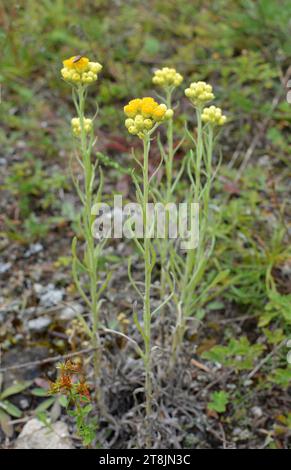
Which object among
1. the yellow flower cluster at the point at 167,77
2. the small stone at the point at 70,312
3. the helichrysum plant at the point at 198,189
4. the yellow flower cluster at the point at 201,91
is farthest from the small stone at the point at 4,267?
the yellow flower cluster at the point at 201,91

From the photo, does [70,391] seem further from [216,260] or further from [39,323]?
[216,260]

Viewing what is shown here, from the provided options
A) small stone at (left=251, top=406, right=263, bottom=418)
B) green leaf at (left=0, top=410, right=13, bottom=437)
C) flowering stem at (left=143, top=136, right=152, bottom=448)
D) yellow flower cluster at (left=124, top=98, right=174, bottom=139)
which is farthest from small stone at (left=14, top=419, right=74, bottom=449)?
yellow flower cluster at (left=124, top=98, right=174, bottom=139)

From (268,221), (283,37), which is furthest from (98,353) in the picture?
(283,37)

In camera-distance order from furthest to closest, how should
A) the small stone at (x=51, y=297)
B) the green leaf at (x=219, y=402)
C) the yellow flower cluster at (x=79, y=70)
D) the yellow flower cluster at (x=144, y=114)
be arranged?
the small stone at (x=51, y=297), the green leaf at (x=219, y=402), the yellow flower cluster at (x=79, y=70), the yellow flower cluster at (x=144, y=114)

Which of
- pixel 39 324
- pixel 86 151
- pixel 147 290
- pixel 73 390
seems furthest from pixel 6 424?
pixel 86 151

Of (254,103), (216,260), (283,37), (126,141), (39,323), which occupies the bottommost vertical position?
(39,323)

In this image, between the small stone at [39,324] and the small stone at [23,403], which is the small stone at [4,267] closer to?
the small stone at [39,324]

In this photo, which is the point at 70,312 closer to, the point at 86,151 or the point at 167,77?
the point at 86,151
